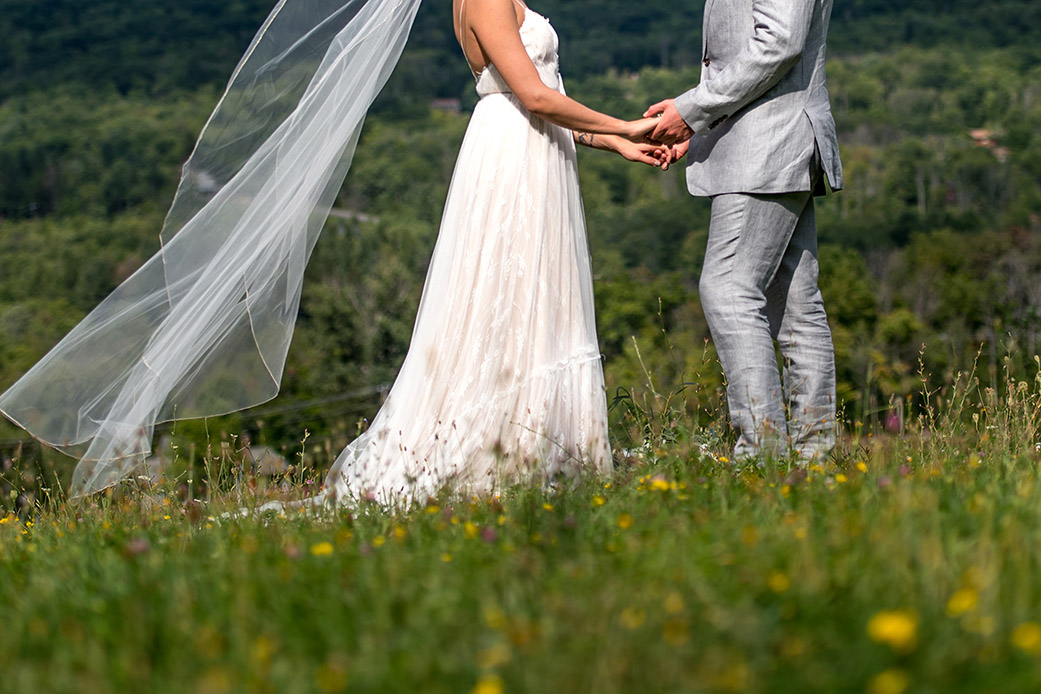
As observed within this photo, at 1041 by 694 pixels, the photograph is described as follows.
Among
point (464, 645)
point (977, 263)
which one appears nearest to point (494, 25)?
point (464, 645)

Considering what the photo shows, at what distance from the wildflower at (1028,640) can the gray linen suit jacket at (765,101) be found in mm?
2331

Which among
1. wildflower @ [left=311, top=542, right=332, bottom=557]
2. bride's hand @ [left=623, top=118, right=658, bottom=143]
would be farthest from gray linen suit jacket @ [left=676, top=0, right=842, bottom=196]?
wildflower @ [left=311, top=542, right=332, bottom=557]

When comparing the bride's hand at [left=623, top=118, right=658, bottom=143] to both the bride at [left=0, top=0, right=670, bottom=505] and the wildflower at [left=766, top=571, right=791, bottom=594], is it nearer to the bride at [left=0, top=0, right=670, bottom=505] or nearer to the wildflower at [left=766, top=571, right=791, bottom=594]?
the bride at [left=0, top=0, right=670, bottom=505]

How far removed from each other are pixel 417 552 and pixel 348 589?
0.30 meters

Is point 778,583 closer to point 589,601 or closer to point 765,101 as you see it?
point 589,601

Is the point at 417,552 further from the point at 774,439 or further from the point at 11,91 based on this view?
the point at 11,91

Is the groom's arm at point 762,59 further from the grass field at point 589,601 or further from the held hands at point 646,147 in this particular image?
the grass field at point 589,601

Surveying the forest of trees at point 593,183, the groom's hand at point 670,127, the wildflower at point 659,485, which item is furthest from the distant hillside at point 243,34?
the wildflower at point 659,485

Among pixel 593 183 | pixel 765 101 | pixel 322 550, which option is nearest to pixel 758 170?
pixel 765 101

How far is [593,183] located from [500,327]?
330 feet

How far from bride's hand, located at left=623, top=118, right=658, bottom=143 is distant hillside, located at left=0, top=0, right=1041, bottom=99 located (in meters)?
115

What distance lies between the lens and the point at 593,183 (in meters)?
103

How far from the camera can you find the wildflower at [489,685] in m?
1.48

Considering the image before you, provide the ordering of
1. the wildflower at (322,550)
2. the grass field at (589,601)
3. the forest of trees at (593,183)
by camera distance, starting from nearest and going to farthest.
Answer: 1. the grass field at (589,601)
2. the wildflower at (322,550)
3. the forest of trees at (593,183)
